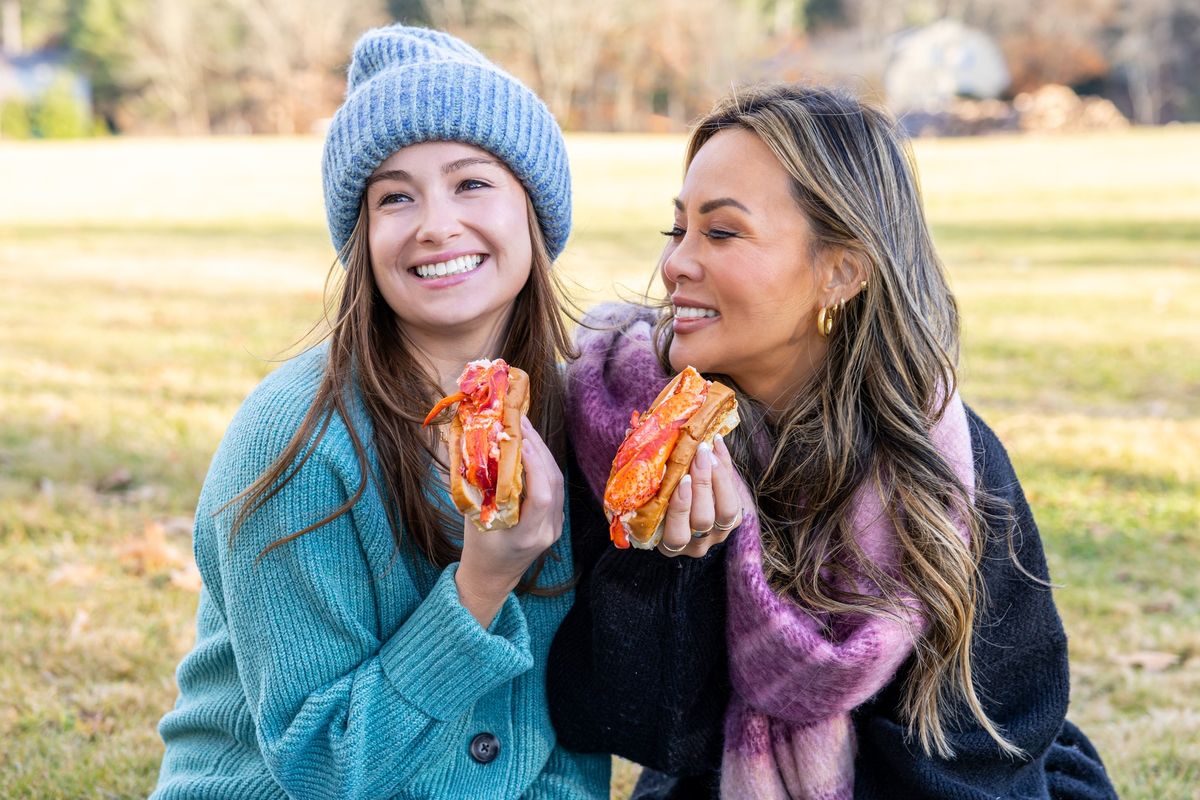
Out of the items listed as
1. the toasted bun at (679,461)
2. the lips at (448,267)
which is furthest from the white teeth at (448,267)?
the toasted bun at (679,461)

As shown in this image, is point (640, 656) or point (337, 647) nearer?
point (337, 647)

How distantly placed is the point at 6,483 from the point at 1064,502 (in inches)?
192

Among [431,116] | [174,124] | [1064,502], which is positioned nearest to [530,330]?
[431,116]

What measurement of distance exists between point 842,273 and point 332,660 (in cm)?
135

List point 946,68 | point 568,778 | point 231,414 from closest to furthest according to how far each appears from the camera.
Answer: point 568,778 → point 231,414 → point 946,68

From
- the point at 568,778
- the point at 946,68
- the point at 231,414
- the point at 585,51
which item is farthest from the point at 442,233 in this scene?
the point at 946,68

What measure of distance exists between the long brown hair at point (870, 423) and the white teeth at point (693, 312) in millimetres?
151

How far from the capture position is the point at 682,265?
263 cm

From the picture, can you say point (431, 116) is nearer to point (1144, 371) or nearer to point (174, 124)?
point (1144, 371)

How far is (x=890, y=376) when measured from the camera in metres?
2.71

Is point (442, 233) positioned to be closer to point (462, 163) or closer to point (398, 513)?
point (462, 163)

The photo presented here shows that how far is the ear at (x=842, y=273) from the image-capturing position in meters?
2.63

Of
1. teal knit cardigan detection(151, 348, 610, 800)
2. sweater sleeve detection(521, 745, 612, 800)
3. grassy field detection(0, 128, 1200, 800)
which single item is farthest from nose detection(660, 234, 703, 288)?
sweater sleeve detection(521, 745, 612, 800)

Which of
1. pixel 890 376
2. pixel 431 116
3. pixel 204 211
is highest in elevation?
pixel 431 116
